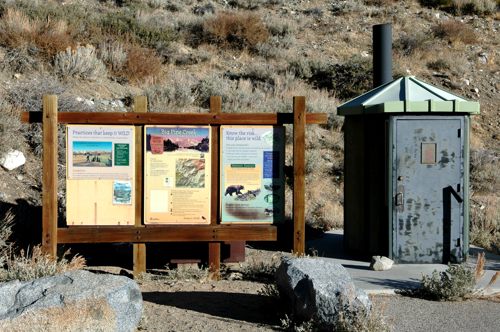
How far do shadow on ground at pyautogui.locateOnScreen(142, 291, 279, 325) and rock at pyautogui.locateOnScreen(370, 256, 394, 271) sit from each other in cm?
194

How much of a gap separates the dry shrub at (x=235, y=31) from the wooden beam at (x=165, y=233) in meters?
15.9

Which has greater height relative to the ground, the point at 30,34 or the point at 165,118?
the point at 30,34

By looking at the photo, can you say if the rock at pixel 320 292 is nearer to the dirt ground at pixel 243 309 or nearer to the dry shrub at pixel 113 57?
the dirt ground at pixel 243 309

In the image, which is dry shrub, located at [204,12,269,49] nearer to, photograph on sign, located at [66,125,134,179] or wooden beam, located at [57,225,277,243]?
photograph on sign, located at [66,125,134,179]

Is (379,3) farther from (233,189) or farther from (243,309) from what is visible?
(243,309)

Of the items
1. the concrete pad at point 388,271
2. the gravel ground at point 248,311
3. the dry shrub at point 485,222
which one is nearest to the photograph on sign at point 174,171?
the gravel ground at point 248,311

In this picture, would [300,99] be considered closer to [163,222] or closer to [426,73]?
[163,222]

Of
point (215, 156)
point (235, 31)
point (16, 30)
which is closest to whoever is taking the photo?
point (215, 156)

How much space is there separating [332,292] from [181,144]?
3.41m

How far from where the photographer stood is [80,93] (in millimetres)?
17234

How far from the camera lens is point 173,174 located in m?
8.95

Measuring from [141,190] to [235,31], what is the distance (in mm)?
16600

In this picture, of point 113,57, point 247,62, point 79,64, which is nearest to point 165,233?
point 79,64

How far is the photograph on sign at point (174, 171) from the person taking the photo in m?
8.94
